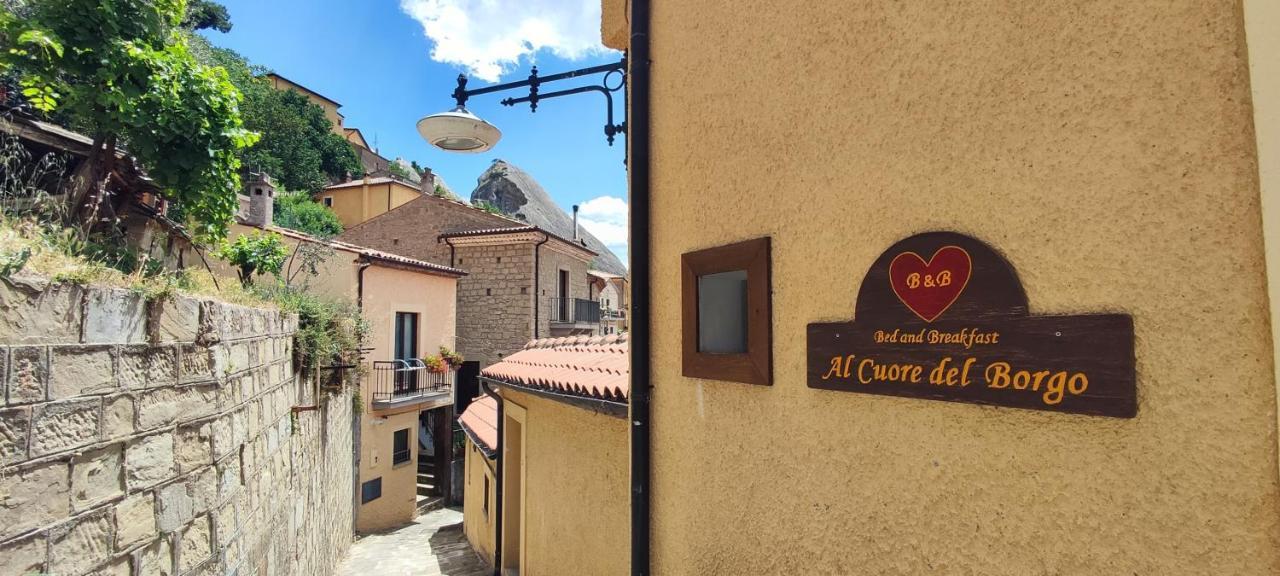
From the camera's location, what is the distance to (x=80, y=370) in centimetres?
264

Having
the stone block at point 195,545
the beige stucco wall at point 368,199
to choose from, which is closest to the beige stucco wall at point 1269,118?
the stone block at point 195,545

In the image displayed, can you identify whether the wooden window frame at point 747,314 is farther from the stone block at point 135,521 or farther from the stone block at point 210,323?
the stone block at point 210,323

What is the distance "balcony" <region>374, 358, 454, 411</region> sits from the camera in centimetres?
1532

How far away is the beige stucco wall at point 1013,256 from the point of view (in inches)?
49.3

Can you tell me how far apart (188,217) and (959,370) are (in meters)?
5.48

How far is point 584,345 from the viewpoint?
646 cm

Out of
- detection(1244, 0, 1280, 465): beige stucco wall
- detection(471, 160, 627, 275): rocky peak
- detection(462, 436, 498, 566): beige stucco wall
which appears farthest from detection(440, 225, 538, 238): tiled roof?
detection(471, 160, 627, 275): rocky peak

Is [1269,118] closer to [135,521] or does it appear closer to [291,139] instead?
[135,521]

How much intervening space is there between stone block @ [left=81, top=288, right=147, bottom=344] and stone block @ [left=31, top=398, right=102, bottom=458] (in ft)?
0.94

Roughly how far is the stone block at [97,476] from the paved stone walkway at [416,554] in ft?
24.7

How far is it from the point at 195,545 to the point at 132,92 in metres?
2.91

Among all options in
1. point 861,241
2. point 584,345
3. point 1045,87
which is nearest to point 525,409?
point 584,345

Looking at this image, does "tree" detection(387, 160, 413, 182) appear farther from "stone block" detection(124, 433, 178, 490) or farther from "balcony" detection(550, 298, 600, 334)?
"stone block" detection(124, 433, 178, 490)

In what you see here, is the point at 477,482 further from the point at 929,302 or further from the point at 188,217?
the point at 929,302
